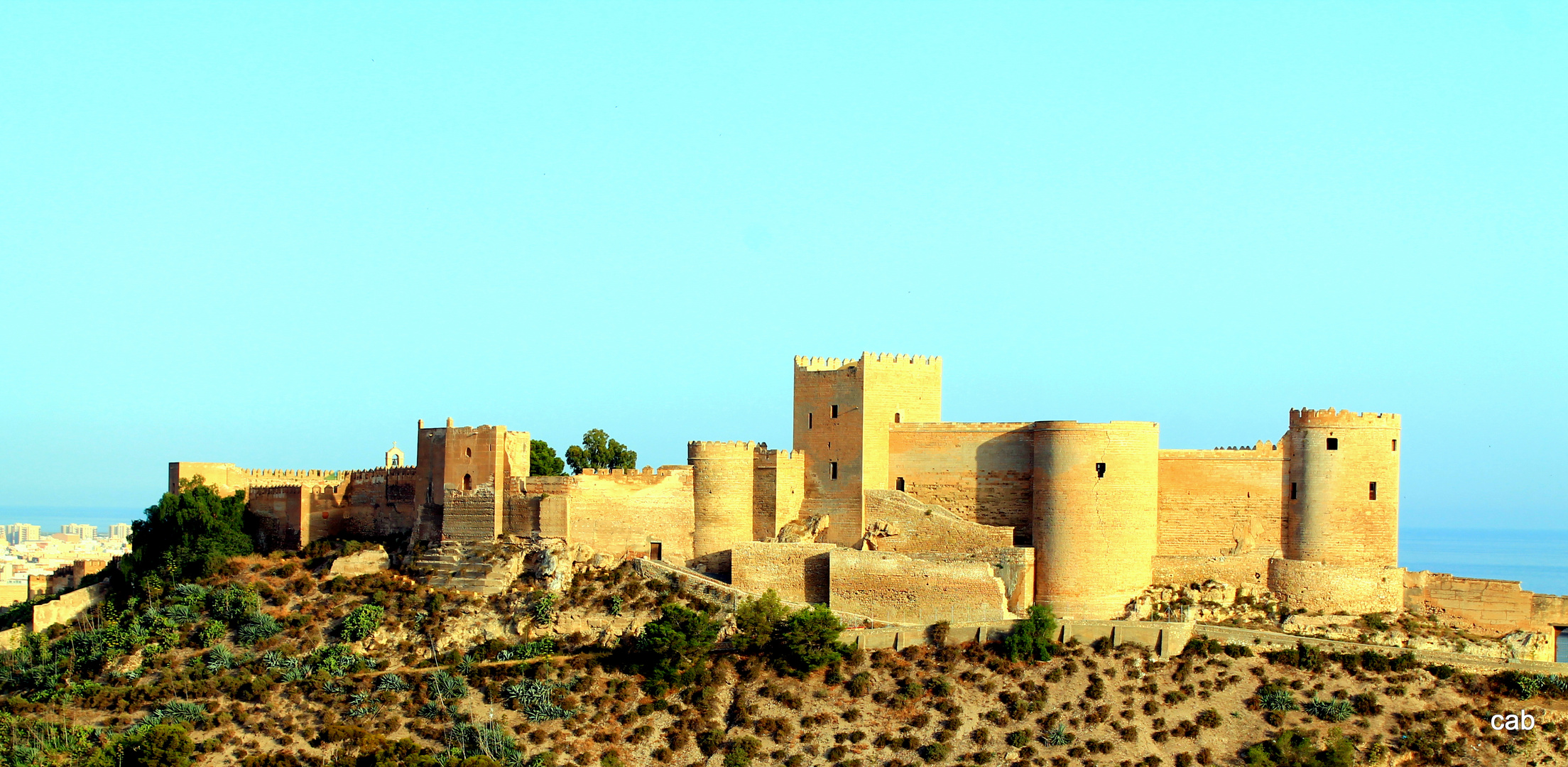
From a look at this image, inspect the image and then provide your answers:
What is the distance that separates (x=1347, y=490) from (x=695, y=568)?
1711cm

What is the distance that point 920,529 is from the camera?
42.7 metres

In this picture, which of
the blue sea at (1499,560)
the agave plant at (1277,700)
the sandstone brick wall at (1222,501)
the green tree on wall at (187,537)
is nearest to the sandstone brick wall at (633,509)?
the green tree on wall at (187,537)

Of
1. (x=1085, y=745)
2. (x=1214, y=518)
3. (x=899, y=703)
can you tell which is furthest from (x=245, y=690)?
(x=1214, y=518)

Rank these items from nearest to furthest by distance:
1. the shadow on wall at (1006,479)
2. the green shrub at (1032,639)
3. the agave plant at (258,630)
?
1. the green shrub at (1032,639)
2. the agave plant at (258,630)
3. the shadow on wall at (1006,479)

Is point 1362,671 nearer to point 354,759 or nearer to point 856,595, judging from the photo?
point 856,595

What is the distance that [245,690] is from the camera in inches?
1566

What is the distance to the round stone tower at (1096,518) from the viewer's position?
134 ft

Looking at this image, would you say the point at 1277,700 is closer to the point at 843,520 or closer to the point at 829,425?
the point at 843,520

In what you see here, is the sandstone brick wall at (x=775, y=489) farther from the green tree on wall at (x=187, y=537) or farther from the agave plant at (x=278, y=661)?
the green tree on wall at (x=187, y=537)

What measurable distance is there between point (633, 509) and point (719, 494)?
239 centimetres

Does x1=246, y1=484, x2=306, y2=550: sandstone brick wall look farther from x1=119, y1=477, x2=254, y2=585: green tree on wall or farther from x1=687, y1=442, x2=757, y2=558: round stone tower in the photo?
x1=687, y1=442, x2=757, y2=558: round stone tower

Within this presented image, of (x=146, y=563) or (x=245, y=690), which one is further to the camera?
(x=146, y=563)

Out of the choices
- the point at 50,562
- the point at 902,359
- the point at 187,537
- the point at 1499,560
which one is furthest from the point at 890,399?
the point at 1499,560

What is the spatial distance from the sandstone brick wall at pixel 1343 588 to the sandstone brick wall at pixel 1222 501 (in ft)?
3.42
